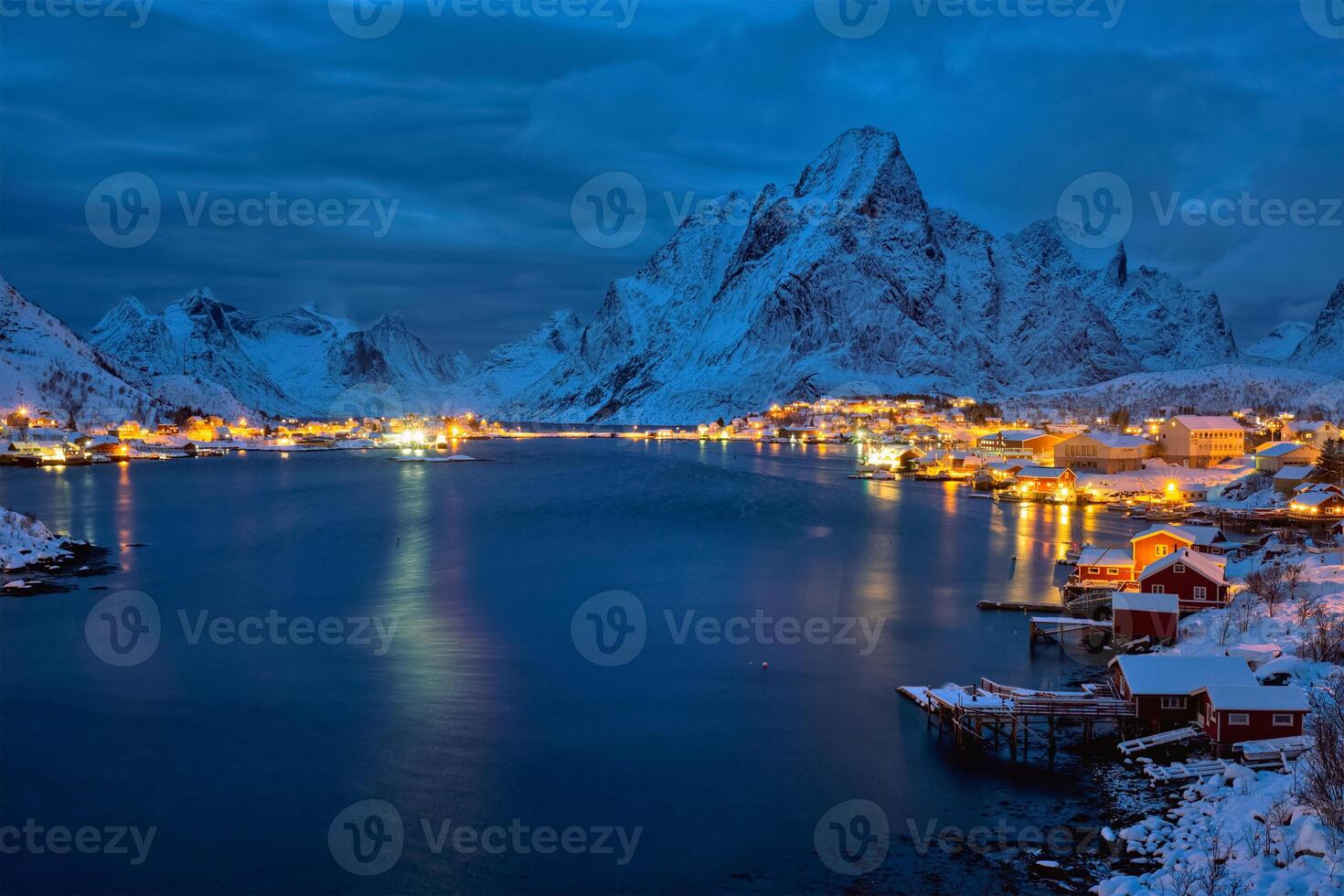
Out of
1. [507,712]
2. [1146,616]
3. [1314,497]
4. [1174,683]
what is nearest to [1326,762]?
[1174,683]

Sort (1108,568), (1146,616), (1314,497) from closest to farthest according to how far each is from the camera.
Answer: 1. (1146,616)
2. (1108,568)
3. (1314,497)

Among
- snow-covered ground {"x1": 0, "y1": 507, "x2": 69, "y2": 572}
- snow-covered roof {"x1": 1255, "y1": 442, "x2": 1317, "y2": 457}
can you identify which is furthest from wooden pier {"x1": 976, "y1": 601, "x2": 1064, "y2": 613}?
snow-covered roof {"x1": 1255, "y1": 442, "x2": 1317, "y2": 457}

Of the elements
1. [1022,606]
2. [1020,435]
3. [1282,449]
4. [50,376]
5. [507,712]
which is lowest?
[507,712]

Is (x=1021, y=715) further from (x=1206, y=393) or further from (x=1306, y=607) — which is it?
(x=1206, y=393)

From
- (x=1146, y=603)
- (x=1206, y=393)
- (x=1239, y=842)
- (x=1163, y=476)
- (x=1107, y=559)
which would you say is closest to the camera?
(x=1239, y=842)

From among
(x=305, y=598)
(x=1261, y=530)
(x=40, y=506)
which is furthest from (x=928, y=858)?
(x=40, y=506)

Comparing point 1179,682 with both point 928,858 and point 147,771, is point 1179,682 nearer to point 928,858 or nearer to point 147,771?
point 928,858

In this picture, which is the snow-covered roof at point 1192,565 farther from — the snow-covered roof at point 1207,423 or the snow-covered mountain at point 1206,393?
the snow-covered mountain at point 1206,393
